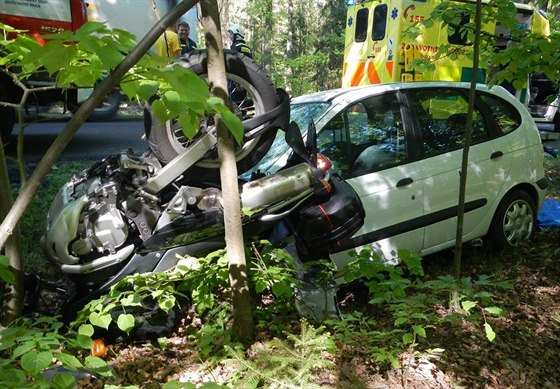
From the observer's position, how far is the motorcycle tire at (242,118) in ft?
10.0

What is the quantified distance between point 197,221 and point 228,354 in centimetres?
94

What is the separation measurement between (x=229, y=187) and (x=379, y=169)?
6.00ft

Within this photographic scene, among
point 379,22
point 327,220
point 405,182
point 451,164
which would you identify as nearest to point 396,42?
point 379,22

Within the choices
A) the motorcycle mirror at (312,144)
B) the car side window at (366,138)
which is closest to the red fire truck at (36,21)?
the car side window at (366,138)

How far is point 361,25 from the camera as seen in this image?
33.1ft

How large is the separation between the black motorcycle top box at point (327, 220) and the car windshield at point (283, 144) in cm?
60

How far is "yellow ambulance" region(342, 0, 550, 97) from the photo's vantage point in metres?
8.83

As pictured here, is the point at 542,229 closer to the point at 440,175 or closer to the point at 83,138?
the point at 440,175

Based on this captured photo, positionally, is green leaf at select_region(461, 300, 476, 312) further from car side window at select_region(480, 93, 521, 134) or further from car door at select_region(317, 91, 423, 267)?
car side window at select_region(480, 93, 521, 134)

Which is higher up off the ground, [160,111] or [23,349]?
[160,111]

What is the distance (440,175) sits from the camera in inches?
160

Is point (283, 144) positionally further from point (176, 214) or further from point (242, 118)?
point (176, 214)

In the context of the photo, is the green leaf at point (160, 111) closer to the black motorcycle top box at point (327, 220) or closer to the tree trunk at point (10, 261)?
the tree trunk at point (10, 261)

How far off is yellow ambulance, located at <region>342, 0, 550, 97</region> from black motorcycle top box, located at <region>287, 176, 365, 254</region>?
599 centimetres
